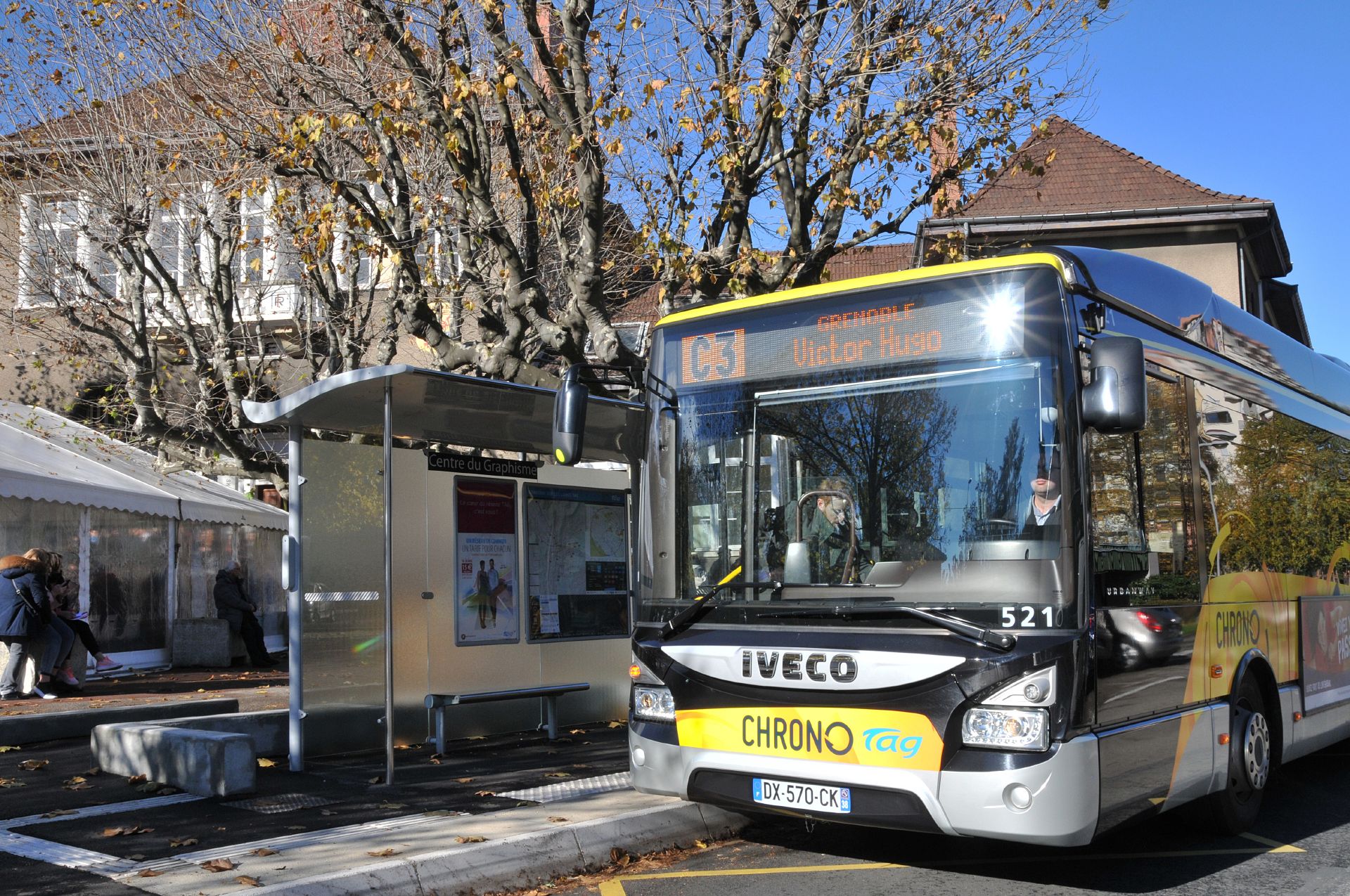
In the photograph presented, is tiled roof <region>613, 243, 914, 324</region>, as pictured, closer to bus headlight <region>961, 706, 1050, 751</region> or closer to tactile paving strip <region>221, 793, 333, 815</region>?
tactile paving strip <region>221, 793, 333, 815</region>

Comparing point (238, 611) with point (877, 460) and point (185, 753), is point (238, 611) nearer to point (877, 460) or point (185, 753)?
point (185, 753)

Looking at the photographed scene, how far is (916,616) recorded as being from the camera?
18.5ft

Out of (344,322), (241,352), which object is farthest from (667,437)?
(241,352)

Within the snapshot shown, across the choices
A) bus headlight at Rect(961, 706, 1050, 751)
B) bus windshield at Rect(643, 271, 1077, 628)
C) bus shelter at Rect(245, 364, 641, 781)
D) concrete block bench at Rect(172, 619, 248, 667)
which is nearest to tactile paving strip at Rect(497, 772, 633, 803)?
bus shelter at Rect(245, 364, 641, 781)

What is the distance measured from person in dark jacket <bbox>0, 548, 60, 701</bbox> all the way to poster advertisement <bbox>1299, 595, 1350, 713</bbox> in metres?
12.6

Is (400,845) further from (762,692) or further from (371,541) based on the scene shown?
(371,541)

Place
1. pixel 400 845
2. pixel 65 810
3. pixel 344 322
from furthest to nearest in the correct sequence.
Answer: pixel 344 322
pixel 65 810
pixel 400 845

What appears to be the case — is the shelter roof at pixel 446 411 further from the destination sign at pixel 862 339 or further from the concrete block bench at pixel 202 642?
the concrete block bench at pixel 202 642

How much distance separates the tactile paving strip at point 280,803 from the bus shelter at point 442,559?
61cm

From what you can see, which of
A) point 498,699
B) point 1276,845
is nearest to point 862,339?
point 1276,845

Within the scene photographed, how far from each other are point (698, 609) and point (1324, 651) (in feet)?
16.8

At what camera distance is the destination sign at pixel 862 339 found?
5887 mm

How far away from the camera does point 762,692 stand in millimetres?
6070

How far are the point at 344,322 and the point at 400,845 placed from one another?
38.7 feet
